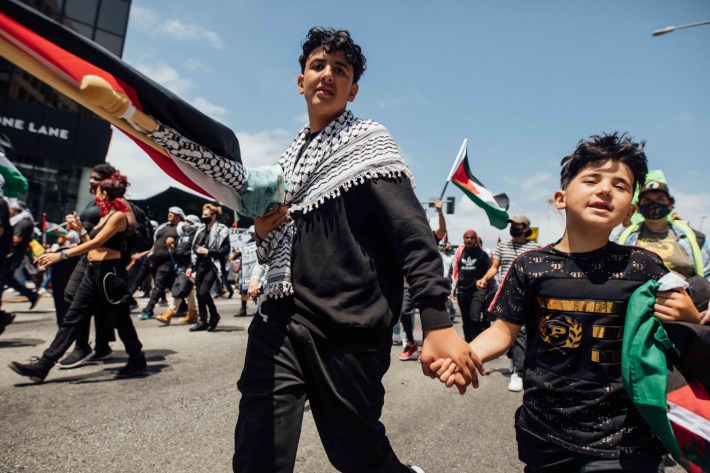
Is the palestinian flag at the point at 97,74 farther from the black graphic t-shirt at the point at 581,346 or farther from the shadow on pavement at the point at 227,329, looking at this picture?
the shadow on pavement at the point at 227,329

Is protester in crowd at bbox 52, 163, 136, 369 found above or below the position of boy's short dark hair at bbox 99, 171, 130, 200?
below

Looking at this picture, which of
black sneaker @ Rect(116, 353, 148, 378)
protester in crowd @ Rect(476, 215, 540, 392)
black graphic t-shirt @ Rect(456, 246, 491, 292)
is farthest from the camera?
black graphic t-shirt @ Rect(456, 246, 491, 292)

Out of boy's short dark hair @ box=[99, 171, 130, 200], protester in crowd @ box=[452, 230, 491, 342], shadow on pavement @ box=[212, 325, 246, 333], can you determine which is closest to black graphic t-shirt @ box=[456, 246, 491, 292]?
protester in crowd @ box=[452, 230, 491, 342]

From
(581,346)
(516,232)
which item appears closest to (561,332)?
(581,346)

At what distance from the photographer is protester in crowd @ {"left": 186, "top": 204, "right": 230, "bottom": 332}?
818cm

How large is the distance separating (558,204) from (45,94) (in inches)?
1091

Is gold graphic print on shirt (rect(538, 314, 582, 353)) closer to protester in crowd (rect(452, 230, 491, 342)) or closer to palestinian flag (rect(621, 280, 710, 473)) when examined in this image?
palestinian flag (rect(621, 280, 710, 473))

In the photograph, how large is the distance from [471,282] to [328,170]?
219 inches

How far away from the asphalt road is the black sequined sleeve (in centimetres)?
200

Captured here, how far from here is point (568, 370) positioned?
1868mm

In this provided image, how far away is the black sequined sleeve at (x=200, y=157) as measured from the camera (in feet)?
5.18

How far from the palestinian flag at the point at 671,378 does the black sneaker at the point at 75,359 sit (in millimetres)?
5514

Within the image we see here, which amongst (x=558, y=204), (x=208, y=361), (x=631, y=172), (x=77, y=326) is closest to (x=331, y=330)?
(x=558, y=204)

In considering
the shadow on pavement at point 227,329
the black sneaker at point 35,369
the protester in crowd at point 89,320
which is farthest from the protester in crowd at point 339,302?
the shadow on pavement at point 227,329
